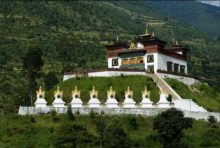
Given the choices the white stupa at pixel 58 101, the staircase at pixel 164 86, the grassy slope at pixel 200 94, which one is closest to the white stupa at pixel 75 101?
the white stupa at pixel 58 101

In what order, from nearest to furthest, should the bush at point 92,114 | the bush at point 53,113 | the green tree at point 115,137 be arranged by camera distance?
1. the green tree at point 115,137
2. the bush at point 92,114
3. the bush at point 53,113

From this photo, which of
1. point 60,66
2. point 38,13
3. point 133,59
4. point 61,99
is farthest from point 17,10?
point 61,99

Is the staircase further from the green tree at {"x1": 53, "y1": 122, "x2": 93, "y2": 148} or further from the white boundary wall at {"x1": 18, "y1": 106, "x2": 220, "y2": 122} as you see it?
the green tree at {"x1": 53, "y1": 122, "x2": 93, "y2": 148}

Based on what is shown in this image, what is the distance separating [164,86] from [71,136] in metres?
19.1

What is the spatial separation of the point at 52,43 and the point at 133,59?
1796 inches

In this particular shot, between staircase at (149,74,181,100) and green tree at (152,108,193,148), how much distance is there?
1026cm

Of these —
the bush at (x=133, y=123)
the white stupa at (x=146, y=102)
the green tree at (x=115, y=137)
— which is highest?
the white stupa at (x=146, y=102)

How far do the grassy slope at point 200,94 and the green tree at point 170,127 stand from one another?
40.6 ft

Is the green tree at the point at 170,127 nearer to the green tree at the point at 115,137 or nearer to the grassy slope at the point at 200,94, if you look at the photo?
the green tree at the point at 115,137

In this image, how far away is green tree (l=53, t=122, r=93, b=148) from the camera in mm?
44031

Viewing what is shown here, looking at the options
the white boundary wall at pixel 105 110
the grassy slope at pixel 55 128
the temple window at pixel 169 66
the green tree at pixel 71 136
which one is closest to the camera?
the green tree at pixel 71 136

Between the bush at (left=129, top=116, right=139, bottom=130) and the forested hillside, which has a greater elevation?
the forested hillside

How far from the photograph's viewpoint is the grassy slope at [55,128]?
150 feet

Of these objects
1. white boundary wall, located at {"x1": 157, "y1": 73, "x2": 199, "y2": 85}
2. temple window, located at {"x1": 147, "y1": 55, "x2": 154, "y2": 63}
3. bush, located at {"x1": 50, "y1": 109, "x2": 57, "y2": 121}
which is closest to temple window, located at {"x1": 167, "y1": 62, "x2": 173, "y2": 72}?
white boundary wall, located at {"x1": 157, "y1": 73, "x2": 199, "y2": 85}
